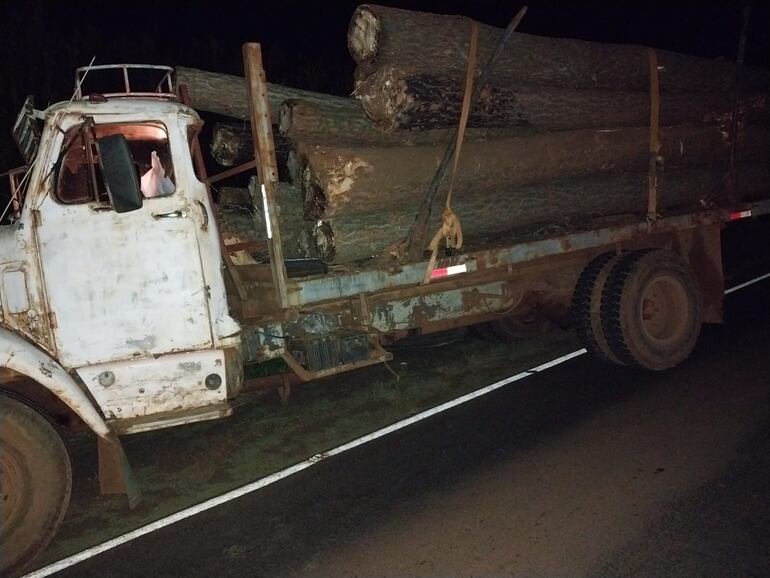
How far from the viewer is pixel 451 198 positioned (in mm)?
5230

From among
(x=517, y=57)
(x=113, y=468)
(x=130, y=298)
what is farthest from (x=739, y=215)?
(x=113, y=468)

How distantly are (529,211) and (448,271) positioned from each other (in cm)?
127

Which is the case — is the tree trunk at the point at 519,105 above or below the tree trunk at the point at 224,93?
below

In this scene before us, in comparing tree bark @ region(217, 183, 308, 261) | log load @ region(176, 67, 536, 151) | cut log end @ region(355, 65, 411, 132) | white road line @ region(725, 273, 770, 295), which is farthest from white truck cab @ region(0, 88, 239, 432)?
white road line @ region(725, 273, 770, 295)

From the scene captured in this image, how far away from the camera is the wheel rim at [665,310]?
19.5ft

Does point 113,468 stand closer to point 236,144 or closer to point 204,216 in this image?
point 204,216

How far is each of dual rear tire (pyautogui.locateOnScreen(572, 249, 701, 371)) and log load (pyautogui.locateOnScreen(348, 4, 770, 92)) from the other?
5.77ft

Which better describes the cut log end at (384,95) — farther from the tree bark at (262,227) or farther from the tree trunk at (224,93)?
the tree bark at (262,227)

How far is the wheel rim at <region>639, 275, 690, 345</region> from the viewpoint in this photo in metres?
5.95

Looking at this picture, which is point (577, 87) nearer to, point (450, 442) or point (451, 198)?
point (451, 198)

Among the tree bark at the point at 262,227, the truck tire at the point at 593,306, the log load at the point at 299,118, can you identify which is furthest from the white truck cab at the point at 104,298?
the truck tire at the point at 593,306

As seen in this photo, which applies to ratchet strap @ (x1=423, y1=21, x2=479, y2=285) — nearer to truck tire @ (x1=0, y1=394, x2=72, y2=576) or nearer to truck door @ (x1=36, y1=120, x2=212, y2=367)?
truck door @ (x1=36, y1=120, x2=212, y2=367)

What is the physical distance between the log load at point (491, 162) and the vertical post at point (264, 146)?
0.36m

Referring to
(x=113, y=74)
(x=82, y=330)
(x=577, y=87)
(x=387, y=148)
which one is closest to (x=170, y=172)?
(x=82, y=330)
